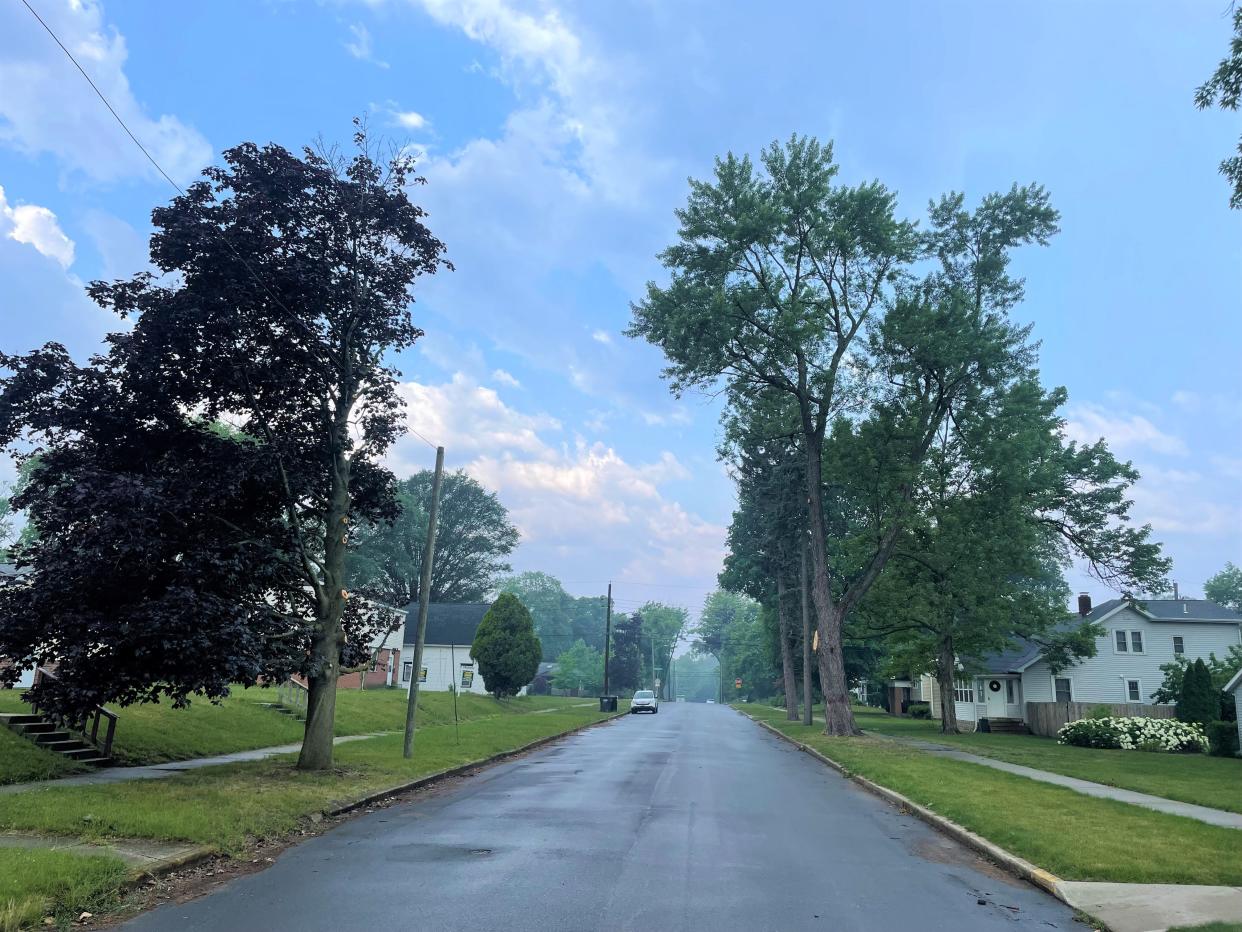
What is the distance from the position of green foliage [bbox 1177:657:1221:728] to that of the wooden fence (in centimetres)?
289

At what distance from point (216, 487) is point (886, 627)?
32.3 metres

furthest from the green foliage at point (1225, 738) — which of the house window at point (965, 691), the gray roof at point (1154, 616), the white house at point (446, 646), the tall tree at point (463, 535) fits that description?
the tall tree at point (463, 535)

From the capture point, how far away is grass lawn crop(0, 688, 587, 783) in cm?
1670

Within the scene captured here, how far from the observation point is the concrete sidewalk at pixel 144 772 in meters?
12.3

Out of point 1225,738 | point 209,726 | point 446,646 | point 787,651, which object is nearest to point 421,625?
point 209,726

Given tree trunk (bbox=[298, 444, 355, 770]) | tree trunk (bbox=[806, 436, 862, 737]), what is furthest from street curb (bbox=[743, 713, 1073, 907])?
tree trunk (bbox=[806, 436, 862, 737])

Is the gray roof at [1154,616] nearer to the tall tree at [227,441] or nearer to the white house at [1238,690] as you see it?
the white house at [1238,690]

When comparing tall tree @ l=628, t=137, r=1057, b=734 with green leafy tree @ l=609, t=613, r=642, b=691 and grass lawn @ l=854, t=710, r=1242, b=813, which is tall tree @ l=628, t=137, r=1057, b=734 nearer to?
grass lawn @ l=854, t=710, r=1242, b=813

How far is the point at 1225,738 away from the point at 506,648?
3436cm

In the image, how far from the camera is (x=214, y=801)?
1112 centimetres

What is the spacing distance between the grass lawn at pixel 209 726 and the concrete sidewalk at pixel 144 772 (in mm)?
382

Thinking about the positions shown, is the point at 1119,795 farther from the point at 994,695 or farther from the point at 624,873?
the point at 994,695

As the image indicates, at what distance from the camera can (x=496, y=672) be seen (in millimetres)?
49844

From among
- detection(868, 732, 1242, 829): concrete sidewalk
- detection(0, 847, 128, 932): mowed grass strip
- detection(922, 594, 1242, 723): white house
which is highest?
detection(922, 594, 1242, 723): white house
